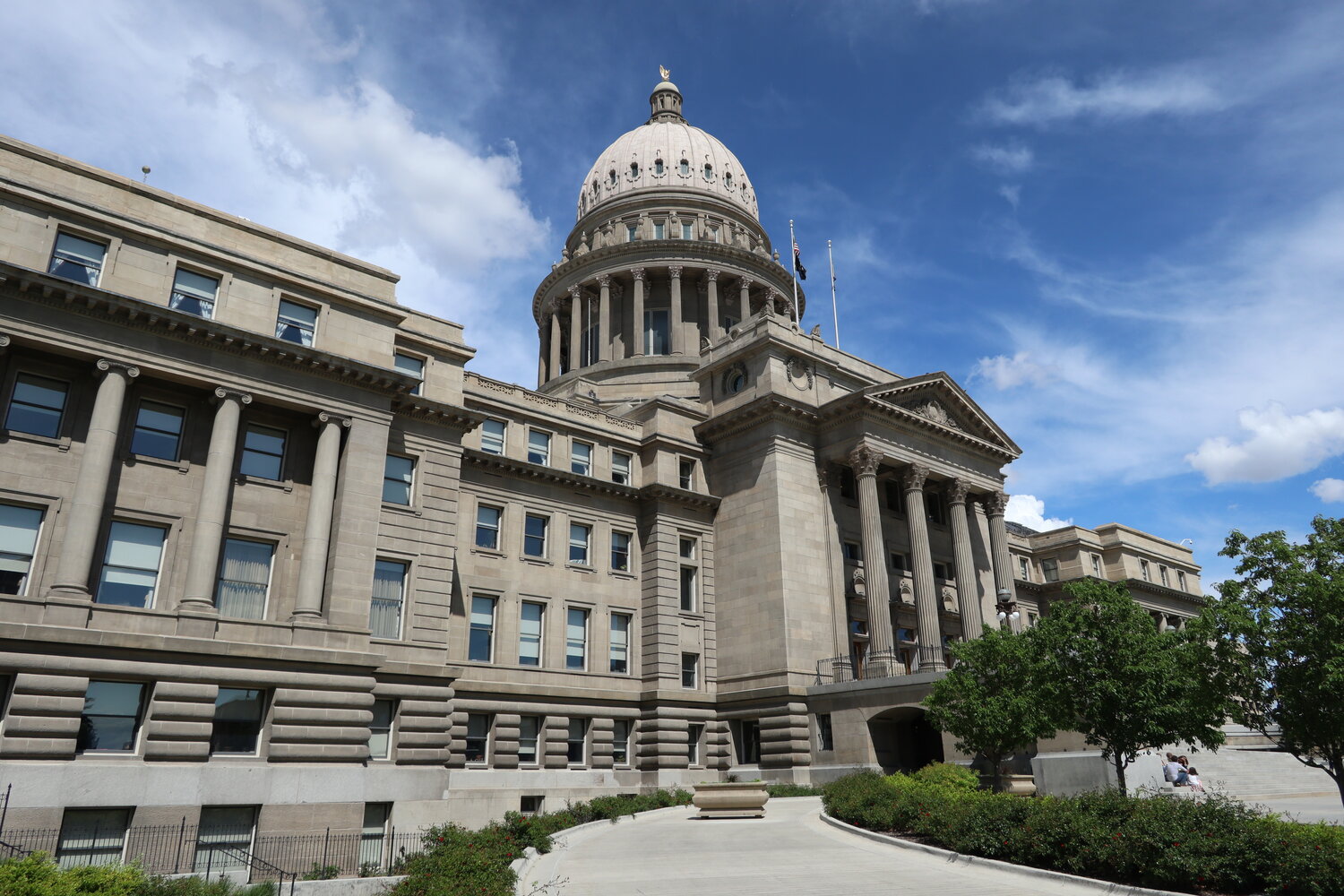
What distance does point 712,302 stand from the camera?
72.8 meters

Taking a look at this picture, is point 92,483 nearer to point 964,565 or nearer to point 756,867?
point 756,867

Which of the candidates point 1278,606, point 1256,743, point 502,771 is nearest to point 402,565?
point 502,771

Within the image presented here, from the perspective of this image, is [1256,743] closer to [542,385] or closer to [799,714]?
[799,714]

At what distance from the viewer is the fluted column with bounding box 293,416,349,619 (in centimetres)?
2800

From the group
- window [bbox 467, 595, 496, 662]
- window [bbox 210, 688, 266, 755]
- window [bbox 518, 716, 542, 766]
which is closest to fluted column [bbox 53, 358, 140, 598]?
window [bbox 210, 688, 266, 755]

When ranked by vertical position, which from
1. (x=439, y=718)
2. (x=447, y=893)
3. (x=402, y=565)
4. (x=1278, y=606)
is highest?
(x=402, y=565)

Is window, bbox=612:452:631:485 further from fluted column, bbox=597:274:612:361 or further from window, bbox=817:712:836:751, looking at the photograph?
fluted column, bbox=597:274:612:361

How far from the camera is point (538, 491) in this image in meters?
43.8

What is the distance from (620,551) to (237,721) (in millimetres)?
22943

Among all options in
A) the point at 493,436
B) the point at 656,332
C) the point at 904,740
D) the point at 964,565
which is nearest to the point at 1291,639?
the point at 904,740

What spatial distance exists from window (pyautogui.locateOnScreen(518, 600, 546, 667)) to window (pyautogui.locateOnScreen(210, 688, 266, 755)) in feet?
51.0

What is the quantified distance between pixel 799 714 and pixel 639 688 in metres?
7.69

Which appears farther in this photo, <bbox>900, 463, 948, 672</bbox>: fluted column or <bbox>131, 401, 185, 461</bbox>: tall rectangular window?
<bbox>900, 463, 948, 672</bbox>: fluted column

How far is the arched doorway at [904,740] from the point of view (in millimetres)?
41125
